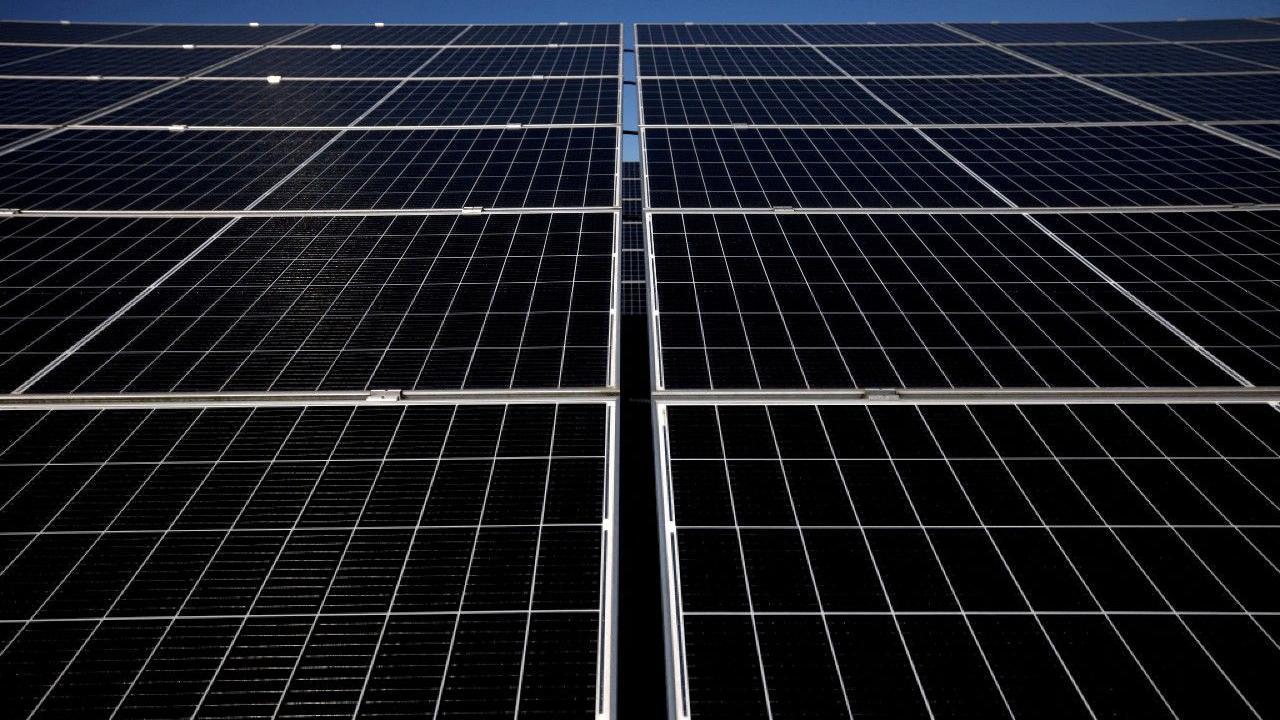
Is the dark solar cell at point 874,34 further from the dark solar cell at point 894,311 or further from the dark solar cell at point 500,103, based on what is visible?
the dark solar cell at point 894,311

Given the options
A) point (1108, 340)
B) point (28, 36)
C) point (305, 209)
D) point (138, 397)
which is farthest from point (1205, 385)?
point (28, 36)

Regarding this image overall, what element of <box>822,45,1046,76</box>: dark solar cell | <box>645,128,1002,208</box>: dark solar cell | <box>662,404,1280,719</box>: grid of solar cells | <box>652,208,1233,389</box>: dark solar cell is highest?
<box>822,45,1046,76</box>: dark solar cell

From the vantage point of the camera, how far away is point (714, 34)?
29594 millimetres

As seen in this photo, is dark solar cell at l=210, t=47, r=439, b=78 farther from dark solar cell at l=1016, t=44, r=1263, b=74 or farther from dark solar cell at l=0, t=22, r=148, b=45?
dark solar cell at l=1016, t=44, r=1263, b=74

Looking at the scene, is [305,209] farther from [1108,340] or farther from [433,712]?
[1108,340]

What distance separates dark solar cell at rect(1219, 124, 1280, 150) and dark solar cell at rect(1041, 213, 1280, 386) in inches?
268

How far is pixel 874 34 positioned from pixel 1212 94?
1575 centimetres

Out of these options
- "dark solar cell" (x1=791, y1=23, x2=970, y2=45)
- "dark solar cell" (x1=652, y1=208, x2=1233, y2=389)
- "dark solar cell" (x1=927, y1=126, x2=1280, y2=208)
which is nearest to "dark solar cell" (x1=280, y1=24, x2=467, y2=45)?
"dark solar cell" (x1=791, y1=23, x2=970, y2=45)

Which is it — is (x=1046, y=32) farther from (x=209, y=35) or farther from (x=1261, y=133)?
Answer: (x=209, y=35)

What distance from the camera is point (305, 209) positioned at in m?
12.1

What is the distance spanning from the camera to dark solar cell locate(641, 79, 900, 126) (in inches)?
701

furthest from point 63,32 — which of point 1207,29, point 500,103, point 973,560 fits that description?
point 1207,29

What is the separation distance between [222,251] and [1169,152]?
2563cm

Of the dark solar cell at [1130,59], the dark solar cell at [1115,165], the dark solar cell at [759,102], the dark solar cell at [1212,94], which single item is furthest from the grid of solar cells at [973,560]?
the dark solar cell at [1130,59]
